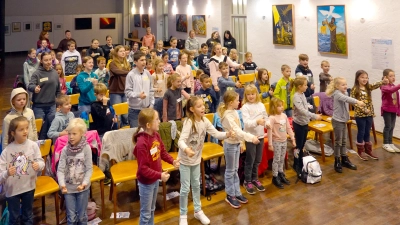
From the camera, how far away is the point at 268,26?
11.0m

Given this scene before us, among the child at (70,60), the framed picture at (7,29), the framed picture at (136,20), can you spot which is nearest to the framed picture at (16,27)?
the framed picture at (7,29)

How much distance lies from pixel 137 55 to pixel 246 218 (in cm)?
274

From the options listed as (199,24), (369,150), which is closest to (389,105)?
(369,150)

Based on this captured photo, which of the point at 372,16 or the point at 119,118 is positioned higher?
the point at 372,16

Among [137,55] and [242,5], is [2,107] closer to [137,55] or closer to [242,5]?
[137,55]

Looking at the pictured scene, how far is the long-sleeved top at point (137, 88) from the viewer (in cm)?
585

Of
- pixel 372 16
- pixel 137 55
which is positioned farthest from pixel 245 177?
pixel 372 16

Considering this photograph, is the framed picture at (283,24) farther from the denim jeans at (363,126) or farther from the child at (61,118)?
the child at (61,118)

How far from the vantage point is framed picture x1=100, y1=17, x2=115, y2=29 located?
2222cm

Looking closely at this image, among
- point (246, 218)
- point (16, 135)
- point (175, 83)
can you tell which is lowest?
point (246, 218)

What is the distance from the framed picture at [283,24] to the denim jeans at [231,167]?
19.8 ft

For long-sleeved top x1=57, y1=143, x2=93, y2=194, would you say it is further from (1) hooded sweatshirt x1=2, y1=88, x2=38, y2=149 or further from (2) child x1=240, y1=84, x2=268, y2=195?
(2) child x1=240, y1=84, x2=268, y2=195

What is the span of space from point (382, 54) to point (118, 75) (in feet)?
16.6

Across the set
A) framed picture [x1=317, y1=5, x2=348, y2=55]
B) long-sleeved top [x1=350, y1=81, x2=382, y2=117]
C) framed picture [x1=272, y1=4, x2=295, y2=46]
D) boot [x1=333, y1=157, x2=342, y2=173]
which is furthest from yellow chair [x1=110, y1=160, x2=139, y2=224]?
framed picture [x1=272, y1=4, x2=295, y2=46]
